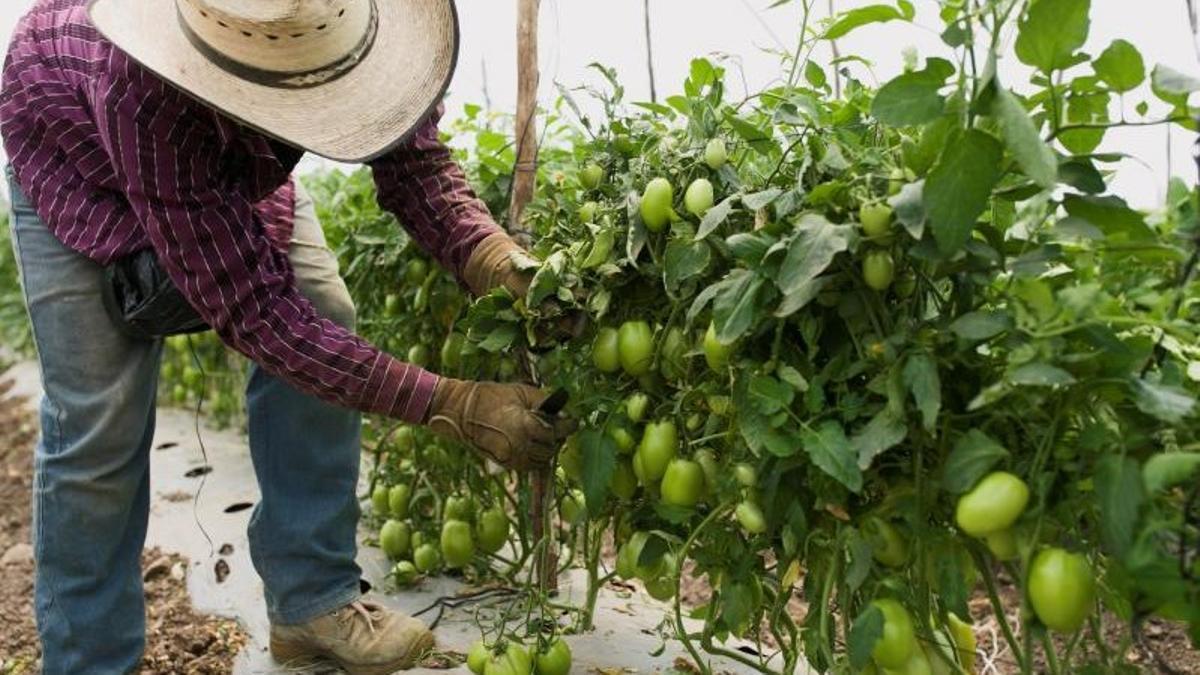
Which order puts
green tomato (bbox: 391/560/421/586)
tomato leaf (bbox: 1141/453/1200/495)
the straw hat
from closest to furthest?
1. tomato leaf (bbox: 1141/453/1200/495)
2. the straw hat
3. green tomato (bbox: 391/560/421/586)

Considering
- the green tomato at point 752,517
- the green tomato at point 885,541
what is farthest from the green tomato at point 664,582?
the green tomato at point 885,541

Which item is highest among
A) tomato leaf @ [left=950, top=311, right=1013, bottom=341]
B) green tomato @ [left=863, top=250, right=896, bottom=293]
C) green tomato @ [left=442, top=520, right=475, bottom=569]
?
green tomato @ [left=863, top=250, right=896, bottom=293]

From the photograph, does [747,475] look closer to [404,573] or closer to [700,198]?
[700,198]

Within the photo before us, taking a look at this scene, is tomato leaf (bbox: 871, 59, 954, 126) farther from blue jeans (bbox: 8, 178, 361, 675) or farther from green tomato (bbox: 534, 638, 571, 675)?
blue jeans (bbox: 8, 178, 361, 675)

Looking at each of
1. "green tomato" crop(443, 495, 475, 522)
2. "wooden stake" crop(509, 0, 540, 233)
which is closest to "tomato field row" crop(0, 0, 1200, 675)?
"wooden stake" crop(509, 0, 540, 233)

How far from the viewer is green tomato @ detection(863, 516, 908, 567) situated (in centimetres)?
131

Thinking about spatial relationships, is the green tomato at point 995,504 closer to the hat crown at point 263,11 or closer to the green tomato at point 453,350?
the hat crown at point 263,11

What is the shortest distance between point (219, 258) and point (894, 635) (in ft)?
3.40

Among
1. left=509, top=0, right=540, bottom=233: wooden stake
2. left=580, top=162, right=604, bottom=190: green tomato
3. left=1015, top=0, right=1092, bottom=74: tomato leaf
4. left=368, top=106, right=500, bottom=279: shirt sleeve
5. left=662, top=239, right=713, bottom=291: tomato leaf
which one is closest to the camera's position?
left=1015, top=0, right=1092, bottom=74: tomato leaf

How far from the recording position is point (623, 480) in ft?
5.46

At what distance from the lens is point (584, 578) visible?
256 centimetres

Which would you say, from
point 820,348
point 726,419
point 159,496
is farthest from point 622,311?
point 159,496

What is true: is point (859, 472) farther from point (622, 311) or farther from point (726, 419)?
point (622, 311)

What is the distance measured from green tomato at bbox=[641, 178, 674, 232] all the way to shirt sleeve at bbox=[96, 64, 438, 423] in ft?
1.48
